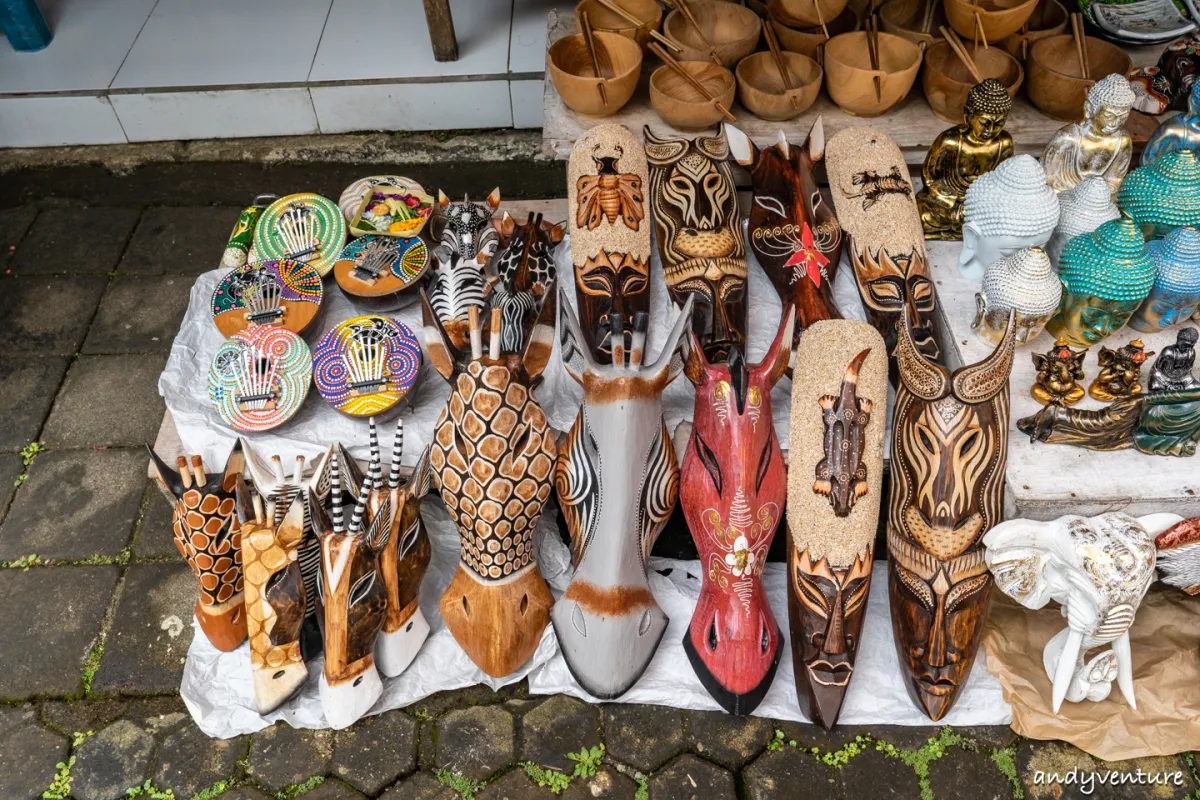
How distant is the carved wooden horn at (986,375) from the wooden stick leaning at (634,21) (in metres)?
1.87

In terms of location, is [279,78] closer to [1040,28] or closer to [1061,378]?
[1040,28]

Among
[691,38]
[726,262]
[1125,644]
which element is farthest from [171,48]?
[1125,644]

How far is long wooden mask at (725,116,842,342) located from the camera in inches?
110

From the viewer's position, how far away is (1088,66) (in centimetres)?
339

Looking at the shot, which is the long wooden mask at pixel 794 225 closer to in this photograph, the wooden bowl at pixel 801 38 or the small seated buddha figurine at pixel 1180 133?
the wooden bowl at pixel 801 38

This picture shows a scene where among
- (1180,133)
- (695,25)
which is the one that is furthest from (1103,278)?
(695,25)

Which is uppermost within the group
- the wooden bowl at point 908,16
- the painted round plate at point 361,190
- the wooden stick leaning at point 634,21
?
the wooden stick leaning at point 634,21

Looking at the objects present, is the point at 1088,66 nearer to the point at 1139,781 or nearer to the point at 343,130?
the point at 1139,781

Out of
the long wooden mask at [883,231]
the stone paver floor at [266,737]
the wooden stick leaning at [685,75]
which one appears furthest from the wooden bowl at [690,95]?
the stone paver floor at [266,737]

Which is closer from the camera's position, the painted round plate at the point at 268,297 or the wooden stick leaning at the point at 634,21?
the painted round plate at the point at 268,297

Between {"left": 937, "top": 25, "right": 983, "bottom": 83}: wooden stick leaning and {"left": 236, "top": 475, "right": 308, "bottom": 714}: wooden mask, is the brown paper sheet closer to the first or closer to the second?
{"left": 937, "top": 25, "right": 983, "bottom": 83}: wooden stick leaning

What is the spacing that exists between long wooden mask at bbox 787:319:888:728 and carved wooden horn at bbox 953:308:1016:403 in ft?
0.67

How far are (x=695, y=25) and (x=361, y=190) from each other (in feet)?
5.00

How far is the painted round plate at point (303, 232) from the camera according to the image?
322 cm
